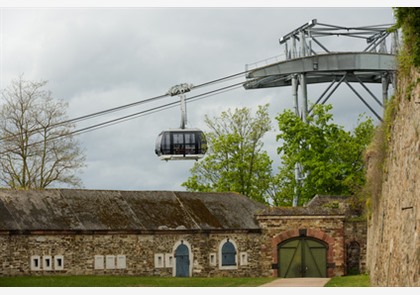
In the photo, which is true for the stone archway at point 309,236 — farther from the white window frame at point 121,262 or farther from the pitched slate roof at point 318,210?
the white window frame at point 121,262

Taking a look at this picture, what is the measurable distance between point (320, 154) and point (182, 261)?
1795 cm

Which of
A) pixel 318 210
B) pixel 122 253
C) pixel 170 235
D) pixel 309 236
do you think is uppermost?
pixel 318 210

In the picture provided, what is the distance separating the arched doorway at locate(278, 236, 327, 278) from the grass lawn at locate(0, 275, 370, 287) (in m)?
4.19

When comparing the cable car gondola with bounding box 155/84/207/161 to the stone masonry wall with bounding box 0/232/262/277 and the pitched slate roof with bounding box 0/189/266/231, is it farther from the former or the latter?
the stone masonry wall with bounding box 0/232/262/277

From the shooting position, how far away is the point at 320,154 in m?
53.1

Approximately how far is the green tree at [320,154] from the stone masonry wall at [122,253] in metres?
14.5

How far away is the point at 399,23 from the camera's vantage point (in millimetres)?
19734

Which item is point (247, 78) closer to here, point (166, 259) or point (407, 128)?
point (166, 259)

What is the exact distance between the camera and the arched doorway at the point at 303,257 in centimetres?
3900

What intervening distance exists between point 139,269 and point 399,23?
1936 cm

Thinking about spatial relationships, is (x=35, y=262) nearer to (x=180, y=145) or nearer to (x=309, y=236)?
(x=180, y=145)

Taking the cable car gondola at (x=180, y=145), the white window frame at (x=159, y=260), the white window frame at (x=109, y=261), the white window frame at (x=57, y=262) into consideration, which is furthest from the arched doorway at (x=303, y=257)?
the white window frame at (x=57, y=262)

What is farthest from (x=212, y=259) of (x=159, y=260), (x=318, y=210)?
(x=318, y=210)

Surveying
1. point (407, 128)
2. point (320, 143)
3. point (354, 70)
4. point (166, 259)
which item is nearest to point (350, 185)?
point (320, 143)
